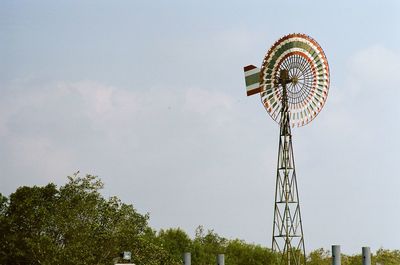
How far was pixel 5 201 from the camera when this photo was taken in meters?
49.1

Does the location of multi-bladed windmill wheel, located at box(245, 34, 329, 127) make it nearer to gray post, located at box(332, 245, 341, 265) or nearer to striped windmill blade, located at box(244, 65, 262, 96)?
striped windmill blade, located at box(244, 65, 262, 96)

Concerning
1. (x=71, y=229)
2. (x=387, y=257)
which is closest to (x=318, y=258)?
(x=387, y=257)

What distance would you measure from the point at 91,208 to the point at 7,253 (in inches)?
257

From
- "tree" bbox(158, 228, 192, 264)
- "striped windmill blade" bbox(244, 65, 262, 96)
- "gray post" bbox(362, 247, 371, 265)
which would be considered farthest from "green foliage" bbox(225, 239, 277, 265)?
"gray post" bbox(362, 247, 371, 265)

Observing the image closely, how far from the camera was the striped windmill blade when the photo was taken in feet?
132

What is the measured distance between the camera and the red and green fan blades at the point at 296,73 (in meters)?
39.7

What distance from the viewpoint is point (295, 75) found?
40000 mm

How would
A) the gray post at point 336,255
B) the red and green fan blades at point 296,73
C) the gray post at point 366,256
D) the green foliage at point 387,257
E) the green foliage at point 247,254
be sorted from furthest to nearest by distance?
the green foliage at point 387,257, the green foliage at point 247,254, the red and green fan blades at point 296,73, the gray post at point 336,255, the gray post at point 366,256

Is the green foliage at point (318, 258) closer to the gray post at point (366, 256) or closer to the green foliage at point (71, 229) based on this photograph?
the green foliage at point (71, 229)

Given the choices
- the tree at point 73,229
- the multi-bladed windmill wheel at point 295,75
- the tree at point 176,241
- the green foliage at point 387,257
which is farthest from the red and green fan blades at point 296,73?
the green foliage at point 387,257

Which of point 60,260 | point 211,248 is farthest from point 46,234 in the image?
point 211,248

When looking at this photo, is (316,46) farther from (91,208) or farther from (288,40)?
(91,208)

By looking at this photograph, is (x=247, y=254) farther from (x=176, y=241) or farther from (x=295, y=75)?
(x=295, y=75)

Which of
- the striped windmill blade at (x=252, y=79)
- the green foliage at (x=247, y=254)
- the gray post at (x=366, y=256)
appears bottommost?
the gray post at (x=366, y=256)
